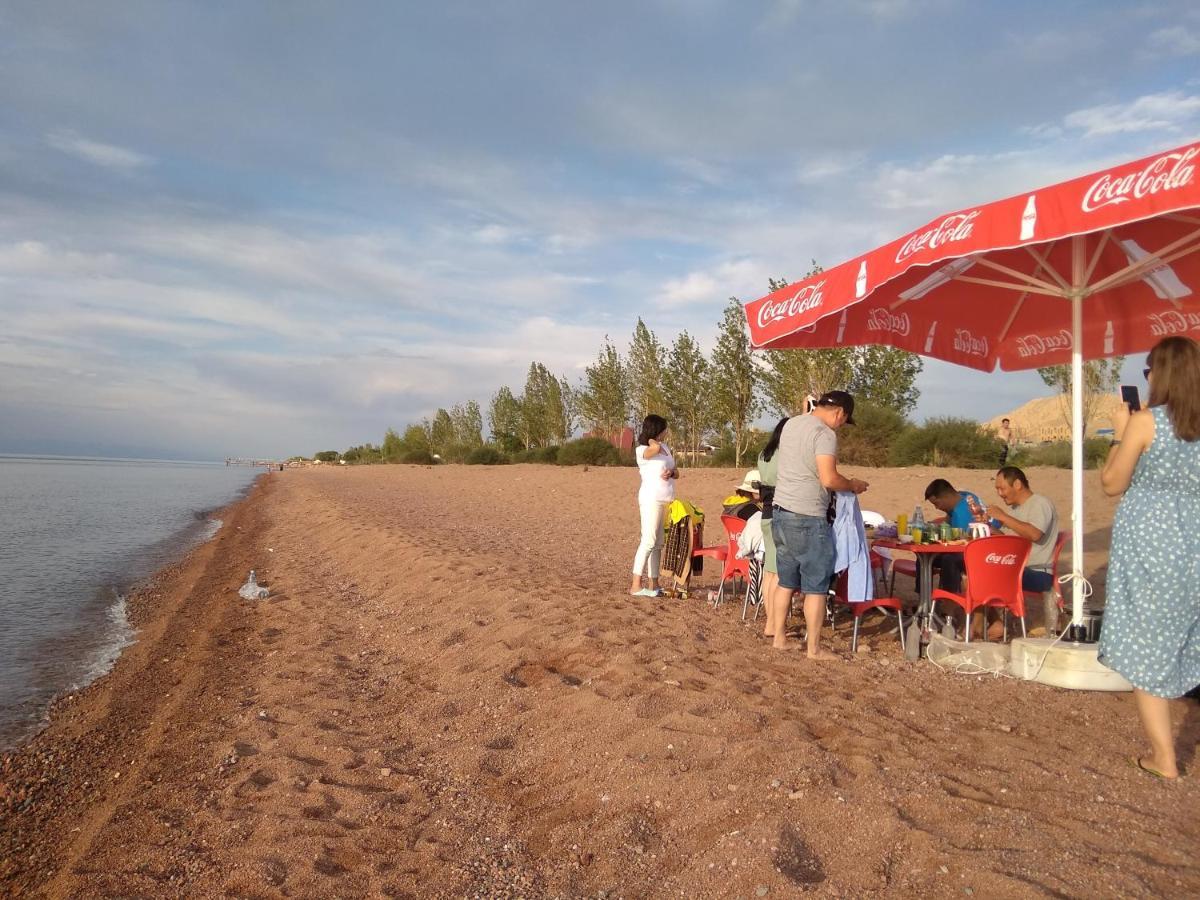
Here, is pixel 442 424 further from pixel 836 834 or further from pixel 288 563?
pixel 836 834

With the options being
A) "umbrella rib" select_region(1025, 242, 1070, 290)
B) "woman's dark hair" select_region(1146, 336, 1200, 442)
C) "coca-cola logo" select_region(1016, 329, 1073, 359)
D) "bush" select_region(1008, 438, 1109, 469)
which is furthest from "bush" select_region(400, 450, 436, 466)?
"woman's dark hair" select_region(1146, 336, 1200, 442)

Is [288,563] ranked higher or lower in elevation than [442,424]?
lower

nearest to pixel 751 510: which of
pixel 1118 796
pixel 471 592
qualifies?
pixel 471 592

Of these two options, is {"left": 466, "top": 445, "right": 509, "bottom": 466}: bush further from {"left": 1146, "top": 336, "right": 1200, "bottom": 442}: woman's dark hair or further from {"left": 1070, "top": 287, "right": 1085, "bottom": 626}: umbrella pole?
{"left": 1146, "top": 336, "right": 1200, "bottom": 442}: woman's dark hair

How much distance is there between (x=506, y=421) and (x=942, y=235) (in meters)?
55.9

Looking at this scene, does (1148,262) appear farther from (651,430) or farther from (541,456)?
(541,456)

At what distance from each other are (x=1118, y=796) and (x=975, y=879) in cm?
111

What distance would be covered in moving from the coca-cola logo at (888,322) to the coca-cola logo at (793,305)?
1046 mm

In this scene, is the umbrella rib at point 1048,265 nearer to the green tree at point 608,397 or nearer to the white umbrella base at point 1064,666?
the white umbrella base at point 1064,666

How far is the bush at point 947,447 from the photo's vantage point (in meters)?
21.8

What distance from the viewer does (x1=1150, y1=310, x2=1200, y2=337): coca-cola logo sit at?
5.71 metres

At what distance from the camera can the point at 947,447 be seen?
71.7ft

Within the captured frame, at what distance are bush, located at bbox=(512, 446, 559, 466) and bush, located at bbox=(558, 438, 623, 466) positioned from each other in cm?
101

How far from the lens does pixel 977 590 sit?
203 inches
